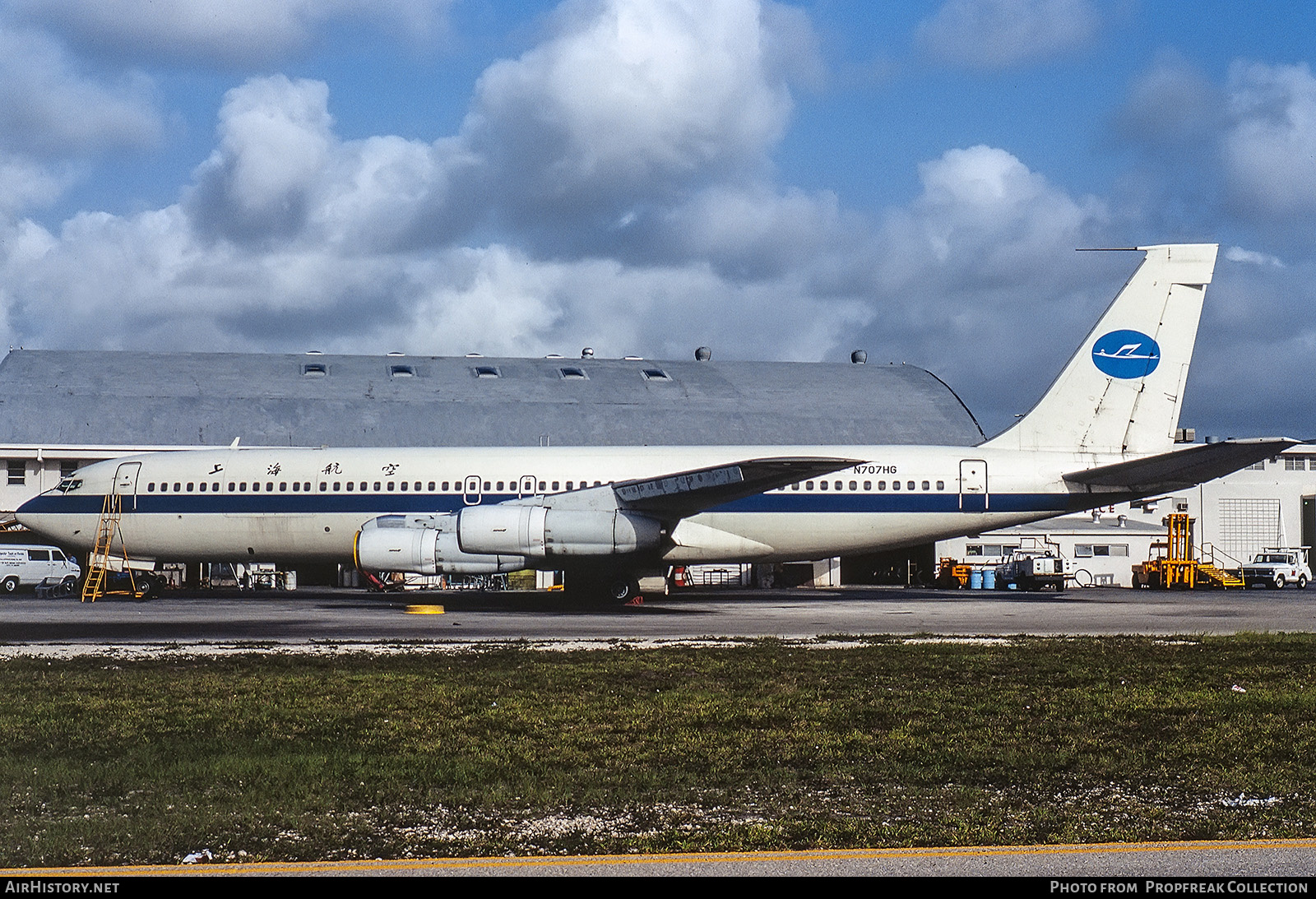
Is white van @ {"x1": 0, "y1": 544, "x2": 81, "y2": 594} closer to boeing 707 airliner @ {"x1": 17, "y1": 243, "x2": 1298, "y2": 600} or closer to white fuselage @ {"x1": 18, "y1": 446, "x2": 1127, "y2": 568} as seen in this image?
white fuselage @ {"x1": 18, "y1": 446, "x2": 1127, "y2": 568}

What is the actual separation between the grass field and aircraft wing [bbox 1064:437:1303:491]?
12.6 m

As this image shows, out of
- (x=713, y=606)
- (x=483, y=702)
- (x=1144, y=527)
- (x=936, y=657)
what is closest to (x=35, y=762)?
(x=483, y=702)

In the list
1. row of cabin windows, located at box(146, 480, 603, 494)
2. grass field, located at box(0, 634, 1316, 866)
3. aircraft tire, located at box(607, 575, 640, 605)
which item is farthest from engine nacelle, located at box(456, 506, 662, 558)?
grass field, located at box(0, 634, 1316, 866)

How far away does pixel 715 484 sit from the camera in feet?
89.7

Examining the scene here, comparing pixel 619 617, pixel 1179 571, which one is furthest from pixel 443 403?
pixel 1179 571

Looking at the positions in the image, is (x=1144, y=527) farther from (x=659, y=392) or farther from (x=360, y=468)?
(x=360, y=468)

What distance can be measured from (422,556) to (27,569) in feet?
71.0

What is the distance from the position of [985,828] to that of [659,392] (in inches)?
1827

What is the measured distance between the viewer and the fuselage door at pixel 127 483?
32.0 meters

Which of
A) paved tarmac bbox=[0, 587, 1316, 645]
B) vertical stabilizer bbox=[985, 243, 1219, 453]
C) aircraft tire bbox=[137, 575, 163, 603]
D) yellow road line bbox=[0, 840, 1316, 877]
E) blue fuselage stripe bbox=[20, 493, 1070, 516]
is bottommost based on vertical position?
yellow road line bbox=[0, 840, 1316, 877]

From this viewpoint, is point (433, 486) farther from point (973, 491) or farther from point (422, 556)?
point (973, 491)

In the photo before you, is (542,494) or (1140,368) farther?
(542,494)

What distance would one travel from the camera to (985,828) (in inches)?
262

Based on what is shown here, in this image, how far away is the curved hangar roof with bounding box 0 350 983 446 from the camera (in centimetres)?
4766
